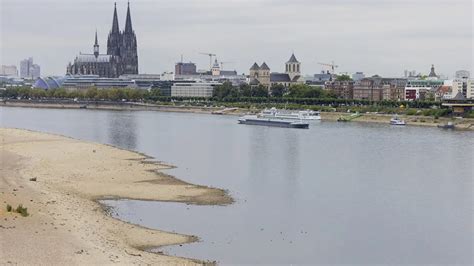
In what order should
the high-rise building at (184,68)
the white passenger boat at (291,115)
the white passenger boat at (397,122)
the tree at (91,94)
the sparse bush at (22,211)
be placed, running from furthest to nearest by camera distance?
the high-rise building at (184,68), the tree at (91,94), the white passenger boat at (397,122), the white passenger boat at (291,115), the sparse bush at (22,211)

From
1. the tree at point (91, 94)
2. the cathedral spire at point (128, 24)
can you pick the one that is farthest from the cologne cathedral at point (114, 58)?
the tree at point (91, 94)

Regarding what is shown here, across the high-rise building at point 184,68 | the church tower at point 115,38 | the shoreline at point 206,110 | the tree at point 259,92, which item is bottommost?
the shoreline at point 206,110

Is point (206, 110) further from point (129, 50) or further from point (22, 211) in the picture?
point (22, 211)

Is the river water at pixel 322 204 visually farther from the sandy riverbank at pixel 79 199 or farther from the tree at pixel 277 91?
the tree at pixel 277 91

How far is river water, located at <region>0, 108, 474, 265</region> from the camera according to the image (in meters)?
16.5

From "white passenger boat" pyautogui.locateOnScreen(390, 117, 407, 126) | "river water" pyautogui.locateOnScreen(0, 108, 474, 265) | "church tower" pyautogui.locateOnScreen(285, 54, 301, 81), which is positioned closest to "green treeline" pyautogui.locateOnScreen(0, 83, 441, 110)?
"white passenger boat" pyautogui.locateOnScreen(390, 117, 407, 126)

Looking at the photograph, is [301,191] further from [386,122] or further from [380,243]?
[386,122]

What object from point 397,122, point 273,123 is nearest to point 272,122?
point 273,123

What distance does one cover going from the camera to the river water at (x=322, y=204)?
54.2 feet

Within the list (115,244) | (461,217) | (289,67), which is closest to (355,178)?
(461,217)

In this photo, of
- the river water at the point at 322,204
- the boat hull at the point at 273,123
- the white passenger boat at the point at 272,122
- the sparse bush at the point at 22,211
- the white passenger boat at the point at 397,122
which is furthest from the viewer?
the white passenger boat at the point at 397,122

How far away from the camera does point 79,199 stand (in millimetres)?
21422

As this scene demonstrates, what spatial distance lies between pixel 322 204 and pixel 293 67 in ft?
366

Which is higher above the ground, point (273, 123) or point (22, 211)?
point (22, 211)
